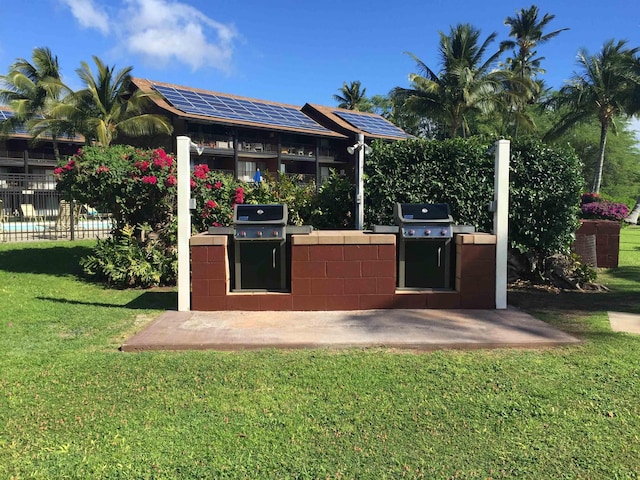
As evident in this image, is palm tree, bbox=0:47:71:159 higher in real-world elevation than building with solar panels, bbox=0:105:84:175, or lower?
higher

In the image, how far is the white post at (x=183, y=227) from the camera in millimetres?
5750

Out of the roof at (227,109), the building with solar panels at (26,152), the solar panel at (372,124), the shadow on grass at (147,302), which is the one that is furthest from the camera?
the solar panel at (372,124)

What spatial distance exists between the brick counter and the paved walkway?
156 millimetres

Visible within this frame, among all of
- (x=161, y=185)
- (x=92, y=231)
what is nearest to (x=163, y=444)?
(x=161, y=185)

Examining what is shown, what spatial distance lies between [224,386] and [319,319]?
2.01 meters

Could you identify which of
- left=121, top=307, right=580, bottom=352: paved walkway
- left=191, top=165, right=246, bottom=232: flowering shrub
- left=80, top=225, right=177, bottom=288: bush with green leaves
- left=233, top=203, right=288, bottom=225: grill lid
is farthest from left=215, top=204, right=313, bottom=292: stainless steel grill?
left=191, top=165, right=246, bottom=232: flowering shrub

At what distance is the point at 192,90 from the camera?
101ft

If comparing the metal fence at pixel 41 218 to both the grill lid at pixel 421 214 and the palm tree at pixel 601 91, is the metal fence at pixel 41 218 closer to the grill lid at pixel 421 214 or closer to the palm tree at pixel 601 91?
the grill lid at pixel 421 214

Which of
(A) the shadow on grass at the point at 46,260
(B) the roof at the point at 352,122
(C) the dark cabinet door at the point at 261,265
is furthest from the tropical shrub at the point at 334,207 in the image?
(B) the roof at the point at 352,122

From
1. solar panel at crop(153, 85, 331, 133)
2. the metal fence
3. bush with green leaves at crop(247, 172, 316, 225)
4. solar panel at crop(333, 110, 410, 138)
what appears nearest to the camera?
bush with green leaves at crop(247, 172, 316, 225)

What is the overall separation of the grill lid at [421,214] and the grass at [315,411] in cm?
199

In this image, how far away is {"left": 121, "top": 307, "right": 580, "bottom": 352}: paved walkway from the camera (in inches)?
175

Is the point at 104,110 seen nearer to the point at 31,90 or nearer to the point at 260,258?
the point at 31,90

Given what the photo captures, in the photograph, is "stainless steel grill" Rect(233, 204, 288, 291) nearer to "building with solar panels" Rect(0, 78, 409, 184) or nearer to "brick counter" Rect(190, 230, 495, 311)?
"brick counter" Rect(190, 230, 495, 311)
